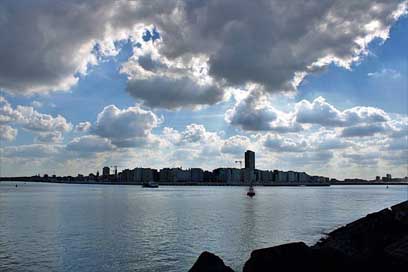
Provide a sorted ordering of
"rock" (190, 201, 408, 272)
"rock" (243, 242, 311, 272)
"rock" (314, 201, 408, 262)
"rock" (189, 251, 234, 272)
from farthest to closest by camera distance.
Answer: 1. "rock" (314, 201, 408, 262)
2. "rock" (189, 251, 234, 272)
3. "rock" (190, 201, 408, 272)
4. "rock" (243, 242, 311, 272)

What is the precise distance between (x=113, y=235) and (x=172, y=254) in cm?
1563

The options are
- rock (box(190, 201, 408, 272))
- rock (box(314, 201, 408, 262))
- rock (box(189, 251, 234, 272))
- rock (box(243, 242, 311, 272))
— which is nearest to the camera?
rock (box(243, 242, 311, 272))

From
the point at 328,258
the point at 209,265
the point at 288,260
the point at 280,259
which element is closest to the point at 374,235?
the point at 328,258

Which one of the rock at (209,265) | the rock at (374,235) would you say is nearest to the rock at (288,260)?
the rock at (209,265)

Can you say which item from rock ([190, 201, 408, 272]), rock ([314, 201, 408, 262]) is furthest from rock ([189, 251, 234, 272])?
rock ([314, 201, 408, 262])

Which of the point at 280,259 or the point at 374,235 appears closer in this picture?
the point at 280,259

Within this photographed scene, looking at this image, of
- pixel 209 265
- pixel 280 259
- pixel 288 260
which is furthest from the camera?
pixel 209 265

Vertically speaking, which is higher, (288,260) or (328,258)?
(288,260)

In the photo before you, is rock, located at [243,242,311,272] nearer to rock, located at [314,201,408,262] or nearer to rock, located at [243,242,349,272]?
rock, located at [243,242,349,272]

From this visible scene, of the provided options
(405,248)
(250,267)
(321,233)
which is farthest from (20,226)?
(405,248)

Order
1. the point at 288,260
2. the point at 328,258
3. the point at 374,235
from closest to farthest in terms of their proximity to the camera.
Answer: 1. the point at 288,260
2. the point at 328,258
3. the point at 374,235

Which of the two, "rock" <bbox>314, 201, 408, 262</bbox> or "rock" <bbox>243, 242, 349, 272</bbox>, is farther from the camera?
"rock" <bbox>314, 201, 408, 262</bbox>

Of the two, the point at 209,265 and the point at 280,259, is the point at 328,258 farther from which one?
the point at 209,265

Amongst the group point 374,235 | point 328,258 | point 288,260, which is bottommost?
point 374,235
